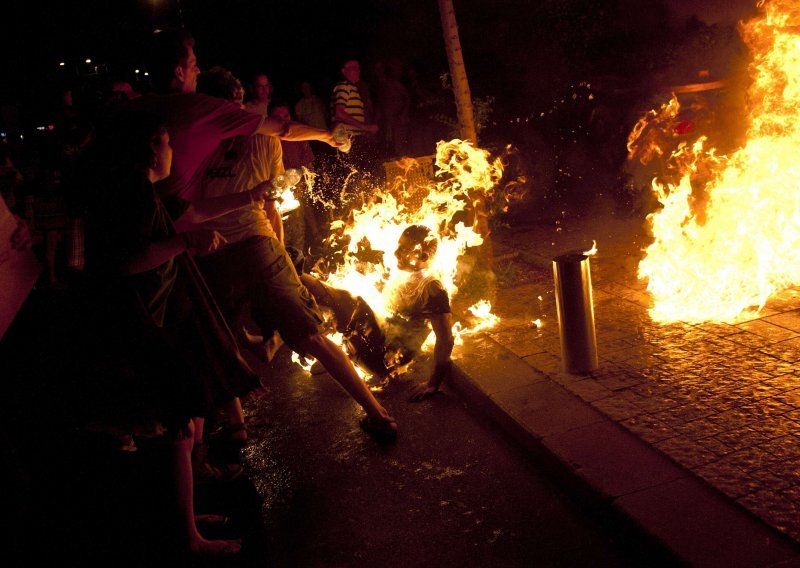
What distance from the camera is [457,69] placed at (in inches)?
284

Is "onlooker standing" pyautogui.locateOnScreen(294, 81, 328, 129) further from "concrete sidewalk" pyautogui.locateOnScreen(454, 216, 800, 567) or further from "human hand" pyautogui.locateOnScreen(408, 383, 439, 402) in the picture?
"human hand" pyautogui.locateOnScreen(408, 383, 439, 402)

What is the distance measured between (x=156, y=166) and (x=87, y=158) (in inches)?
13.3

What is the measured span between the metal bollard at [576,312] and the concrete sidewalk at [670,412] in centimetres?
14

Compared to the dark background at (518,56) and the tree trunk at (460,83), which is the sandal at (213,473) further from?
the tree trunk at (460,83)

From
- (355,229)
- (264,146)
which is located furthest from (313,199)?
(264,146)

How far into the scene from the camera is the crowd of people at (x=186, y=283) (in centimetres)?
336

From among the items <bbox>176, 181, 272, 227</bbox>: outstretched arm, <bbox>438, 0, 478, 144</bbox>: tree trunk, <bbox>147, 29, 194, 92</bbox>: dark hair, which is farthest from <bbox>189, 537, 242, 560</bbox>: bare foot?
<bbox>438, 0, 478, 144</bbox>: tree trunk

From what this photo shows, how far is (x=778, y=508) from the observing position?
311cm

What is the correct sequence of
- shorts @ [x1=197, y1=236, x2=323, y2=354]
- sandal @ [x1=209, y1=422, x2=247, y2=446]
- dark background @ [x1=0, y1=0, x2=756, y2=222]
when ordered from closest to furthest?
shorts @ [x1=197, y1=236, x2=323, y2=354] → sandal @ [x1=209, y1=422, x2=247, y2=446] → dark background @ [x1=0, y1=0, x2=756, y2=222]

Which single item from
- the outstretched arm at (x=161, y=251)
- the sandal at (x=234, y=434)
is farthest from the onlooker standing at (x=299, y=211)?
the outstretched arm at (x=161, y=251)

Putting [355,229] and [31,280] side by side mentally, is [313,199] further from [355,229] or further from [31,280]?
[31,280]

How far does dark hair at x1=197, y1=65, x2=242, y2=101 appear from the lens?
4777 mm

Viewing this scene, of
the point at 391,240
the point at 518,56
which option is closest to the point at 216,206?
the point at 391,240

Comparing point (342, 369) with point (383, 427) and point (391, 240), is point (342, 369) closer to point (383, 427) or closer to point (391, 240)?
point (383, 427)
